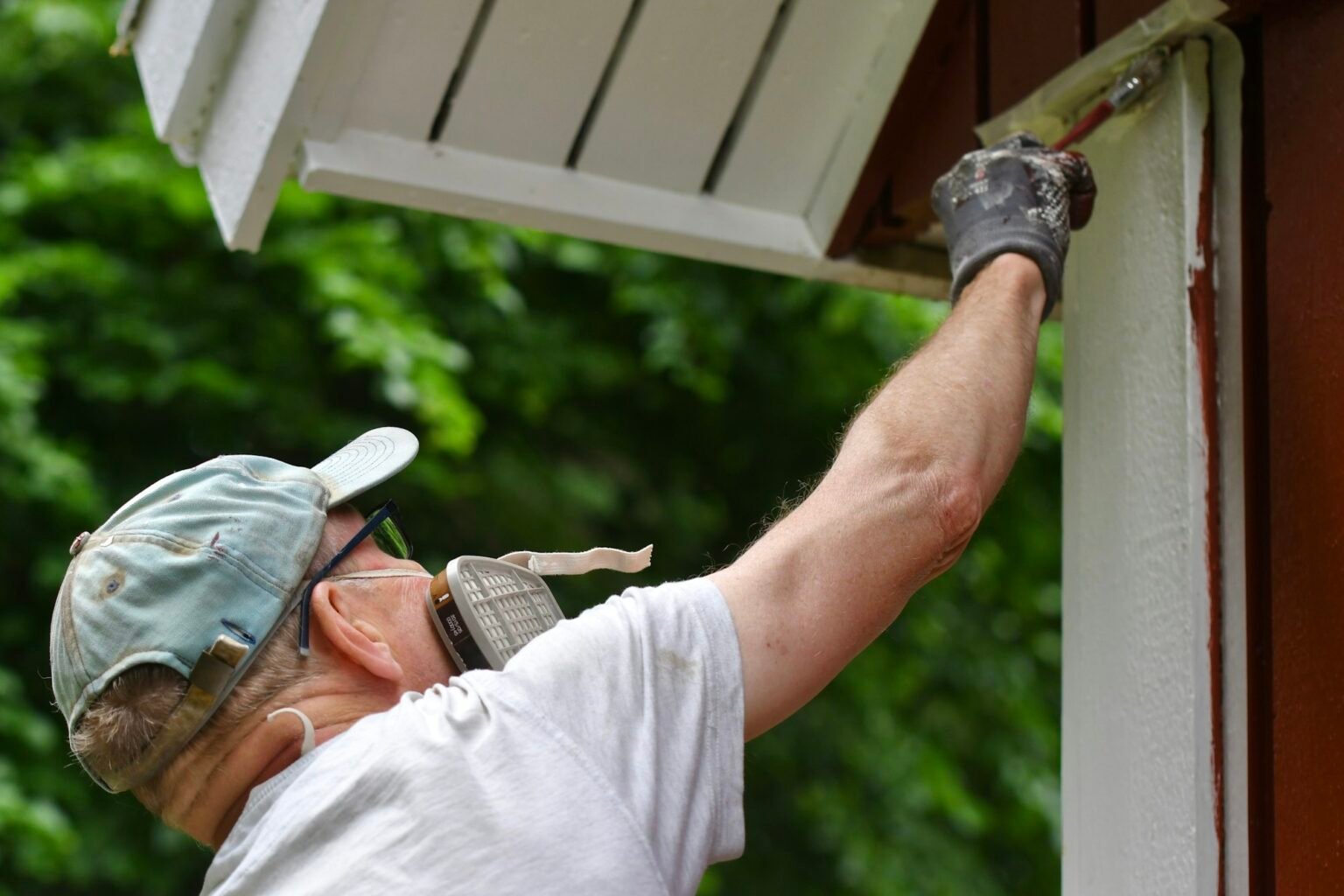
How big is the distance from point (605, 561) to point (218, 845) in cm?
53

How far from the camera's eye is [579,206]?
2238 millimetres

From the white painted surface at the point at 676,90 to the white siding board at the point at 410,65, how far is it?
251 millimetres

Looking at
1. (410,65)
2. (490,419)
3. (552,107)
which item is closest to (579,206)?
(552,107)

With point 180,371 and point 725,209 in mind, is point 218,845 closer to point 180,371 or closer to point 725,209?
point 725,209

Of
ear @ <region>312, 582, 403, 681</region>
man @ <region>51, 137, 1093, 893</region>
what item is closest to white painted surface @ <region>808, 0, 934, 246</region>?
man @ <region>51, 137, 1093, 893</region>

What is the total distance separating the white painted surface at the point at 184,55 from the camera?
208cm

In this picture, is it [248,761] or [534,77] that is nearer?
[248,761]

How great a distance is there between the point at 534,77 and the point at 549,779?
119 cm

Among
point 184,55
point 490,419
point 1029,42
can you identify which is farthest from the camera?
point 490,419

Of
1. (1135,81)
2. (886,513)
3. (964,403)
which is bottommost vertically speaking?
(886,513)

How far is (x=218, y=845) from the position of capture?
1536 millimetres

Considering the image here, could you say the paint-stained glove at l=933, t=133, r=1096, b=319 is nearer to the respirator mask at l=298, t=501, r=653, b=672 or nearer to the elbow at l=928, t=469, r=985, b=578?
the elbow at l=928, t=469, r=985, b=578

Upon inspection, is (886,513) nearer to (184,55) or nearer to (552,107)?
(552,107)

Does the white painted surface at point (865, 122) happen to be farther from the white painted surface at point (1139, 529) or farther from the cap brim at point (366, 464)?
the cap brim at point (366, 464)
